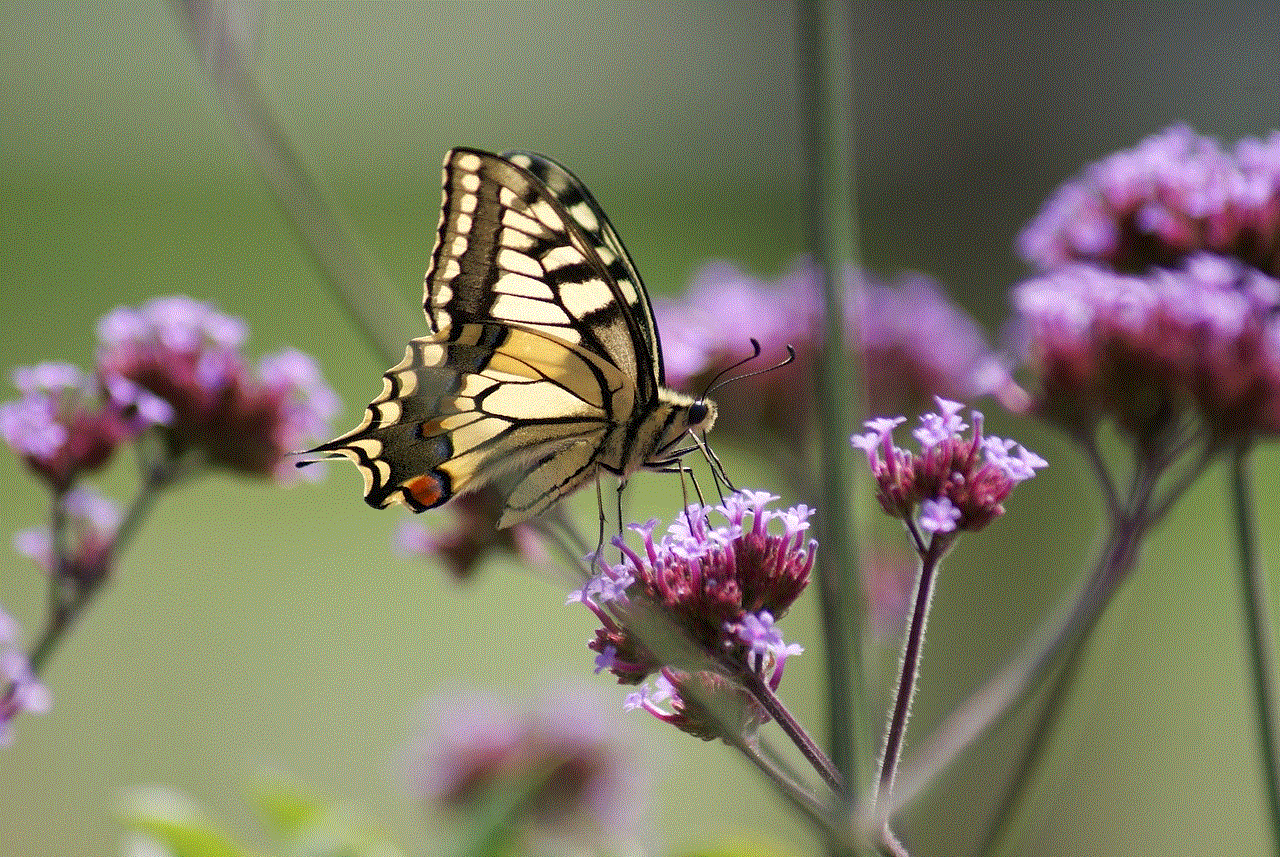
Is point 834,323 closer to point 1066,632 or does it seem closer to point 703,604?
point 703,604

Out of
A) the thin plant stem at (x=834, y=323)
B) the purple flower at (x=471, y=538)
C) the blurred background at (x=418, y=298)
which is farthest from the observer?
the blurred background at (x=418, y=298)

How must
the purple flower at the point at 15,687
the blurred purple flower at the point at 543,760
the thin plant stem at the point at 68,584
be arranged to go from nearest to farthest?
1. the purple flower at the point at 15,687
2. the thin plant stem at the point at 68,584
3. the blurred purple flower at the point at 543,760

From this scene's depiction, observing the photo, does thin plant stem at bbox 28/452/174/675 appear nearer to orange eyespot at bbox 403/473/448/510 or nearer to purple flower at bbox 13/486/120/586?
purple flower at bbox 13/486/120/586

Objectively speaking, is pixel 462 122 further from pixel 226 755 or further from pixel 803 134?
pixel 803 134

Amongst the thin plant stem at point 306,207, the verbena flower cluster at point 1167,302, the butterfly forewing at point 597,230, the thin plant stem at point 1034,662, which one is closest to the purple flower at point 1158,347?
the verbena flower cluster at point 1167,302

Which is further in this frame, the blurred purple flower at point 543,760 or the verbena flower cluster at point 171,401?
the blurred purple flower at point 543,760

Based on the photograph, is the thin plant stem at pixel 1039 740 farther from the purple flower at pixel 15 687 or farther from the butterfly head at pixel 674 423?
the purple flower at pixel 15 687
